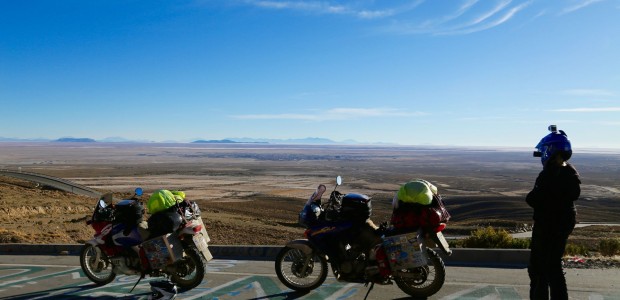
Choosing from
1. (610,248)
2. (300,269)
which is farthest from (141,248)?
(610,248)

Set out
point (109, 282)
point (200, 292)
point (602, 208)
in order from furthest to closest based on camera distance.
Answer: point (602, 208) < point (109, 282) < point (200, 292)

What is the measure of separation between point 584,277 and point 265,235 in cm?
1417

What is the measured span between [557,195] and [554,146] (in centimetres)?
50

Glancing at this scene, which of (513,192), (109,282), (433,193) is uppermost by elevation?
(433,193)

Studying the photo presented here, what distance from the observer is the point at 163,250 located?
6.63 m

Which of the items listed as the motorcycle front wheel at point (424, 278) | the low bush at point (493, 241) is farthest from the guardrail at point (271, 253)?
the motorcycle front wheel at point (424, 278)

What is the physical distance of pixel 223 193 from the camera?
5328 centimetres

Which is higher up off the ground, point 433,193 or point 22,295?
point 433,193

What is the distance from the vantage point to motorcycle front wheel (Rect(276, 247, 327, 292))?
6578 millimetres

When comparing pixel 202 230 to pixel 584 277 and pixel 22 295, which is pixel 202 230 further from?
pixel 584 277

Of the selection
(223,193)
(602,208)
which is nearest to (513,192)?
(602,208)

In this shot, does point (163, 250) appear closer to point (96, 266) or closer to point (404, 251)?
point (96, 266)

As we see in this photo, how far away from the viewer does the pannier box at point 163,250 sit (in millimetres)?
6566

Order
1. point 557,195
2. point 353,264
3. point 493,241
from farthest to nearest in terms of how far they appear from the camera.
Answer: point 493,241
point 353,264
point 557,195
